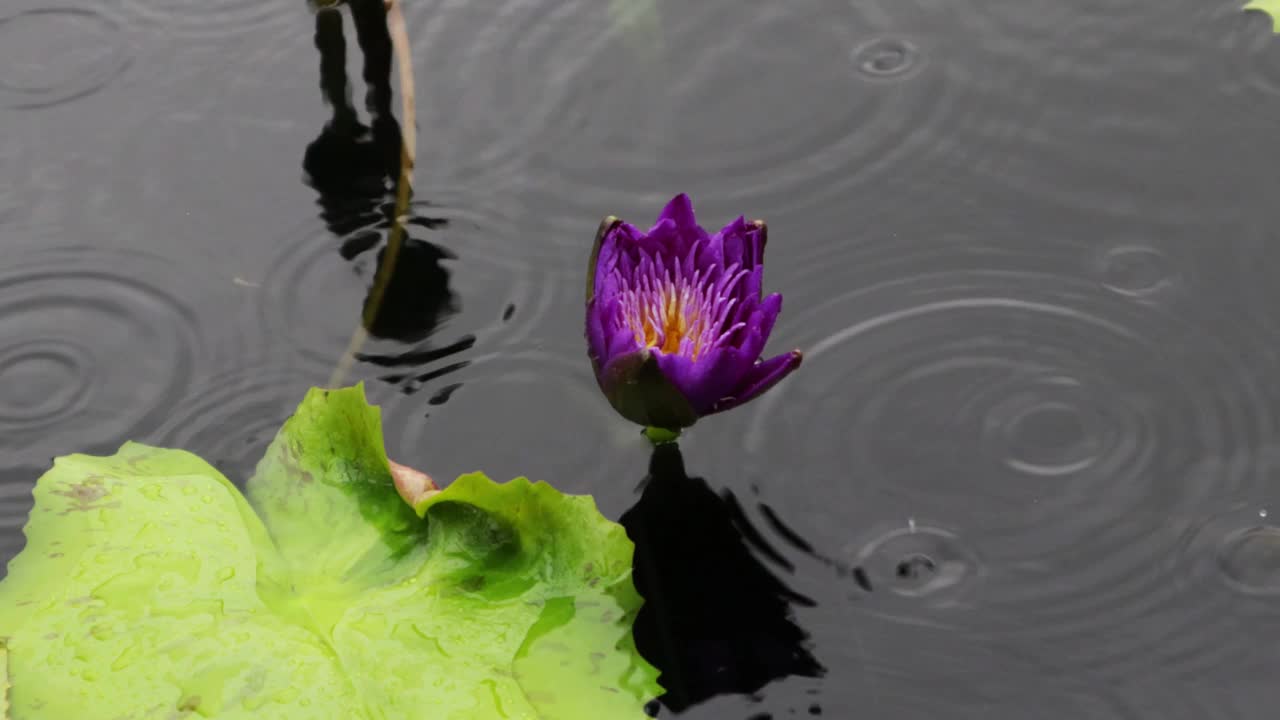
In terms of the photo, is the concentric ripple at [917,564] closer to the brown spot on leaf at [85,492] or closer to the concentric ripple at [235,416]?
the concentric ripple at [235,416]

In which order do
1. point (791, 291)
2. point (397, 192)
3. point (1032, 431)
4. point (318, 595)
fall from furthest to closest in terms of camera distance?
point (397, 192) → point (791, 291) → point (1032, 431) → point (318, 595)

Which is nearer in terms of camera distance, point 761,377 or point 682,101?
point 761,377

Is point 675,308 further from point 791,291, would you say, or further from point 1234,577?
point 1234,577

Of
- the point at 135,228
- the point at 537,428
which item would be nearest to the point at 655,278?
the point at 537,428

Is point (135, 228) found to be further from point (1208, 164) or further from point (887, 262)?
point (1208, 164)

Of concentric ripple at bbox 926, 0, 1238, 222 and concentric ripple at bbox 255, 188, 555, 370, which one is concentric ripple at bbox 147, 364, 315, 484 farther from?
concentric ripple at bbox 926, 0, 1238, 222

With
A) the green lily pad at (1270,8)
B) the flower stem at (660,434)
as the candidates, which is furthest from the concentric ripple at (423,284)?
the green lily pad at (1270,8)

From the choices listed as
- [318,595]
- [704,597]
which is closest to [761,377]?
[704,597]

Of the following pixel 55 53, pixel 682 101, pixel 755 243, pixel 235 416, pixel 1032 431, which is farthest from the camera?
pixel 55 53

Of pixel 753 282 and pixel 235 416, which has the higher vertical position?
pixel 753 282
